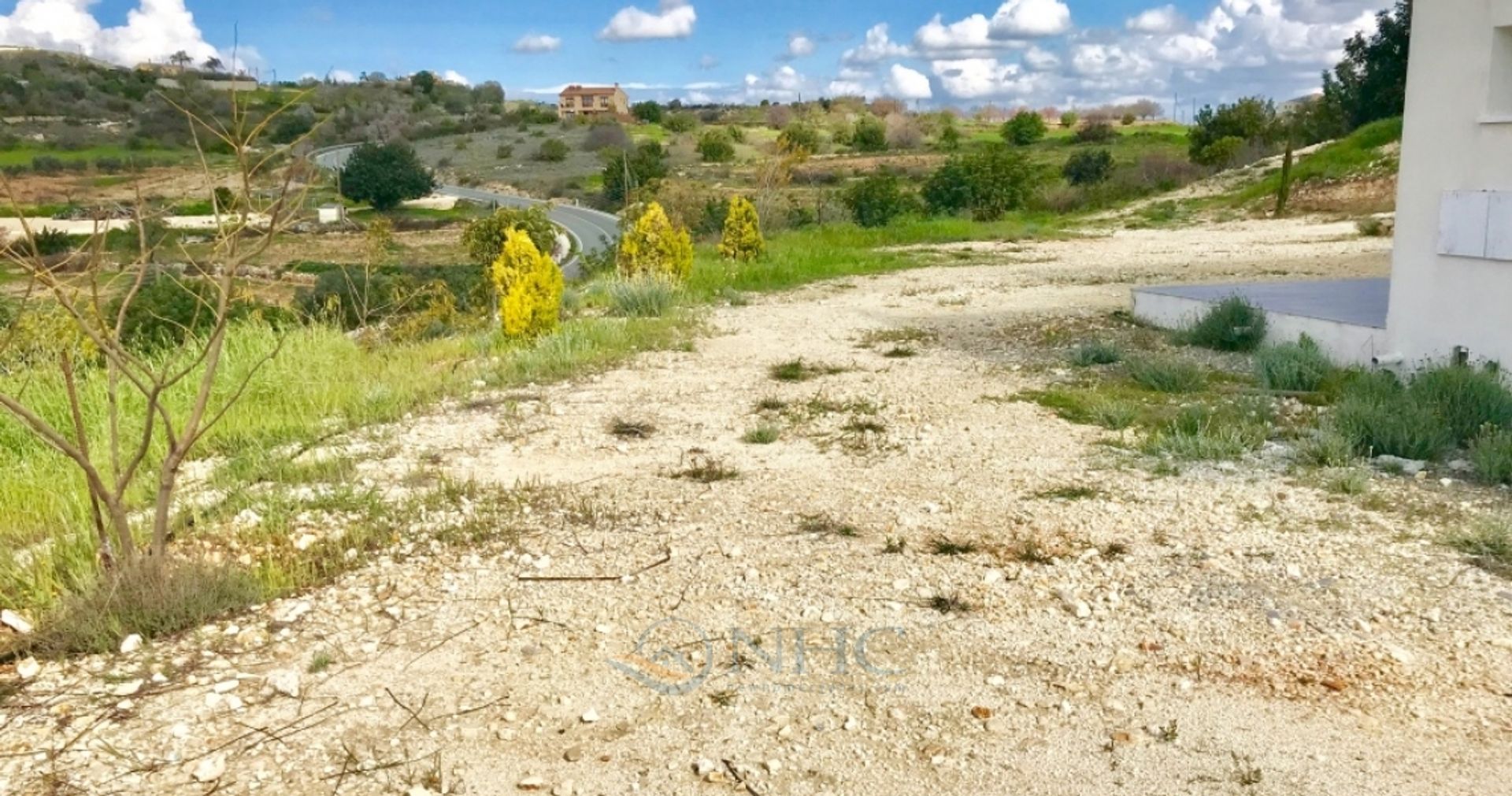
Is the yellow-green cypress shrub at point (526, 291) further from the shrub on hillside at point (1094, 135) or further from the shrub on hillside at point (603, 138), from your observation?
the shrub on hillside at point (603, 138)

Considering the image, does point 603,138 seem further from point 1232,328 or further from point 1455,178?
point 1455,178

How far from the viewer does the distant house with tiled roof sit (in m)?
92.6

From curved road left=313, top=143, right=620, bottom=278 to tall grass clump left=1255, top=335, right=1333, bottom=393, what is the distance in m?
12.9

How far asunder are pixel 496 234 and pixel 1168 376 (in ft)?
62.3

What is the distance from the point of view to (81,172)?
5980mm

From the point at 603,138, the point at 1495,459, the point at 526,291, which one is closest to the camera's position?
the point at 1495,459

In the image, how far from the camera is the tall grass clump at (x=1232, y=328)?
348 inches

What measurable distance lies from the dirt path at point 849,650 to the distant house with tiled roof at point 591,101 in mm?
86745

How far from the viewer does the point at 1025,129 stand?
194ft

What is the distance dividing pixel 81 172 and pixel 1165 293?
822 cm

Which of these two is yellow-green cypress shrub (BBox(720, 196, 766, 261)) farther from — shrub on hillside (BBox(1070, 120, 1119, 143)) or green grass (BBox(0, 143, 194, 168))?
shrub on hillside (BBox(1070, 120, 1119, 143))

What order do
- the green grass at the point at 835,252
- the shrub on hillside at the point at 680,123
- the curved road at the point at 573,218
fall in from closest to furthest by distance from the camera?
the green grass at the point at 835,252
the curved road at the point at 573,218
the shrub on hillside at the point at 680,123

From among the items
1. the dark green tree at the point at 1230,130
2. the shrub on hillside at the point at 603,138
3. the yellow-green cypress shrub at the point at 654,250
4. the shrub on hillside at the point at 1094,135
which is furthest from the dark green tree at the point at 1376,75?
the shrub on hillside at the point at 603,138

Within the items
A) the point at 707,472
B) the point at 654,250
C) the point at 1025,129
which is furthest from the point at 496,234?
→ the point at 1025,129
